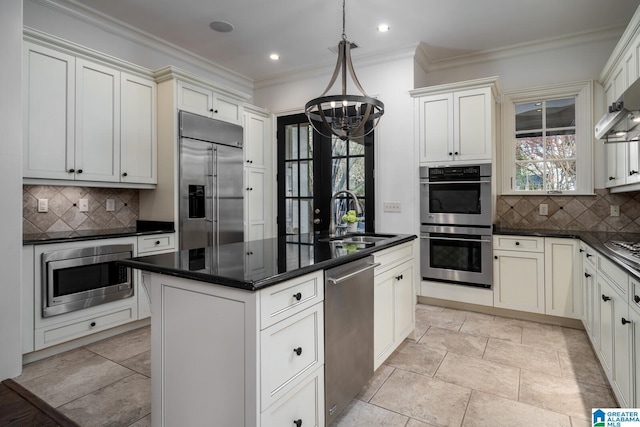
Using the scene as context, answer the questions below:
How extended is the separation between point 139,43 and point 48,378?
10.6 ft

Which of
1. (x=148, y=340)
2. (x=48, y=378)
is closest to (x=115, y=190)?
(x=148, y=340)

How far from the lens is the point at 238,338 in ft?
4.47

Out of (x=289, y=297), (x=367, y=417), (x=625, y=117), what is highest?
(x=625, y=117)

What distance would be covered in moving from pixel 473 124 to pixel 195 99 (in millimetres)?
2936

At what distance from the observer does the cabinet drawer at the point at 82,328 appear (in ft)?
8.70

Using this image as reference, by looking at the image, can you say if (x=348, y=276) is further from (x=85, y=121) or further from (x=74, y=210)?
(x=74, y=210)

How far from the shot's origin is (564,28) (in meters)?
3.62

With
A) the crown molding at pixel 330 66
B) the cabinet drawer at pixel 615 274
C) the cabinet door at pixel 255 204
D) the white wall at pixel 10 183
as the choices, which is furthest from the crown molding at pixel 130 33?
the cabinet drawer at pixel 615 274

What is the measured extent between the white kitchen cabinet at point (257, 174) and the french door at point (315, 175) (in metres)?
0.17

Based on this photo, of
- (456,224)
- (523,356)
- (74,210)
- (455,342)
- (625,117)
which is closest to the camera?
(625,117)

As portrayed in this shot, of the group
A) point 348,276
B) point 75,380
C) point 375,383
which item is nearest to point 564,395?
point 375,383

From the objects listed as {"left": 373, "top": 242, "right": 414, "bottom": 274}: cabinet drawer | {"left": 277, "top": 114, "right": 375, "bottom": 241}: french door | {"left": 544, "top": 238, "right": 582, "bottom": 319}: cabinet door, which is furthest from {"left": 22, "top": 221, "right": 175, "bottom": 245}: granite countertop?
{"left": 544, "top": 238, "right": 582, "bottom": 319}: cabinet door

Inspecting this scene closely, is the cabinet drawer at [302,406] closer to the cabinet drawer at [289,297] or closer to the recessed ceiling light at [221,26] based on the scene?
the cabinet drawer at [289,297]

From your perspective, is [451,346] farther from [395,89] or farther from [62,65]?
[62,65]
